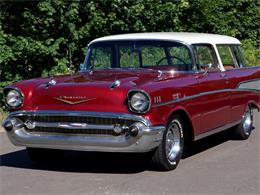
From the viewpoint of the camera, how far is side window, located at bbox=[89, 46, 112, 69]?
8.17 m

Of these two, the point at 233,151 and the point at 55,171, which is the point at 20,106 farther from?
the point at 233,151

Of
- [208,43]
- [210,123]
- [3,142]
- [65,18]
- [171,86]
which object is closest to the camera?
[171,86]

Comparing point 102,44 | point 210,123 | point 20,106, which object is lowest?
point 210,123

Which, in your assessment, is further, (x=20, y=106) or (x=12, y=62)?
(x=12, y=62)

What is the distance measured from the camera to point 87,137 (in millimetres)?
6578

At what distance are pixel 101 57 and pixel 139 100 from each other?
6.56 ft

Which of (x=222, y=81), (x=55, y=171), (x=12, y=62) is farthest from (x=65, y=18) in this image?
(x=55, y=171)

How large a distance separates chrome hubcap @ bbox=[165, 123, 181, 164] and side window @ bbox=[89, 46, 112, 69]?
158cm

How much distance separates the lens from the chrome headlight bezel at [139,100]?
6.39 m

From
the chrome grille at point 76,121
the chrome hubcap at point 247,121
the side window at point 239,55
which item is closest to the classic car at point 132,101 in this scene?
the chrome grille at point 76,121

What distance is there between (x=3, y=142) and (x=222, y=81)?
3505 millimetres

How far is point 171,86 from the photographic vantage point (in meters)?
6.89

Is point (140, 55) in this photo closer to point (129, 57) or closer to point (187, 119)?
point (129, 57)

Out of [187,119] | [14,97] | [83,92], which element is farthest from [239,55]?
[14,97]
